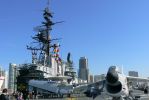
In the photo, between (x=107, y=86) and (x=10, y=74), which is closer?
(x=107, y=86)

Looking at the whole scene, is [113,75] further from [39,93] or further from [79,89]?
[39,93]

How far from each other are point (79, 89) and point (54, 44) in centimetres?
6985

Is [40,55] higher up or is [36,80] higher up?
[40,55]

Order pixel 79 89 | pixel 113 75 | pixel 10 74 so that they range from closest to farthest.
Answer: pixel 113 75, pixel 79 89, pixel 10 74

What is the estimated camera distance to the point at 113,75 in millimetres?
15016

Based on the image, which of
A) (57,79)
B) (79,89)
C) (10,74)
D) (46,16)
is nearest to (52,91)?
(57,79)

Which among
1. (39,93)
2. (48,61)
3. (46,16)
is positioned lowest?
(39,93)

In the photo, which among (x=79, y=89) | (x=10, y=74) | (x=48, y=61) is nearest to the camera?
(x=79, y=89)

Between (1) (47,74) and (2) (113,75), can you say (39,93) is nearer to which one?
(1) (47,74)

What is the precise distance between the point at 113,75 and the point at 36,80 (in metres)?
66.7

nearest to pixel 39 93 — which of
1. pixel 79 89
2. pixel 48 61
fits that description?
pixel 48 61

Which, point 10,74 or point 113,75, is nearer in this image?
point 113,75

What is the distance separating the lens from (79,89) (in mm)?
19125

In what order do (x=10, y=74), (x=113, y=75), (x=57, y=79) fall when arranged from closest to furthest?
(x=113, y=75)
(x=57, y=79)
(x=10, y=74)
